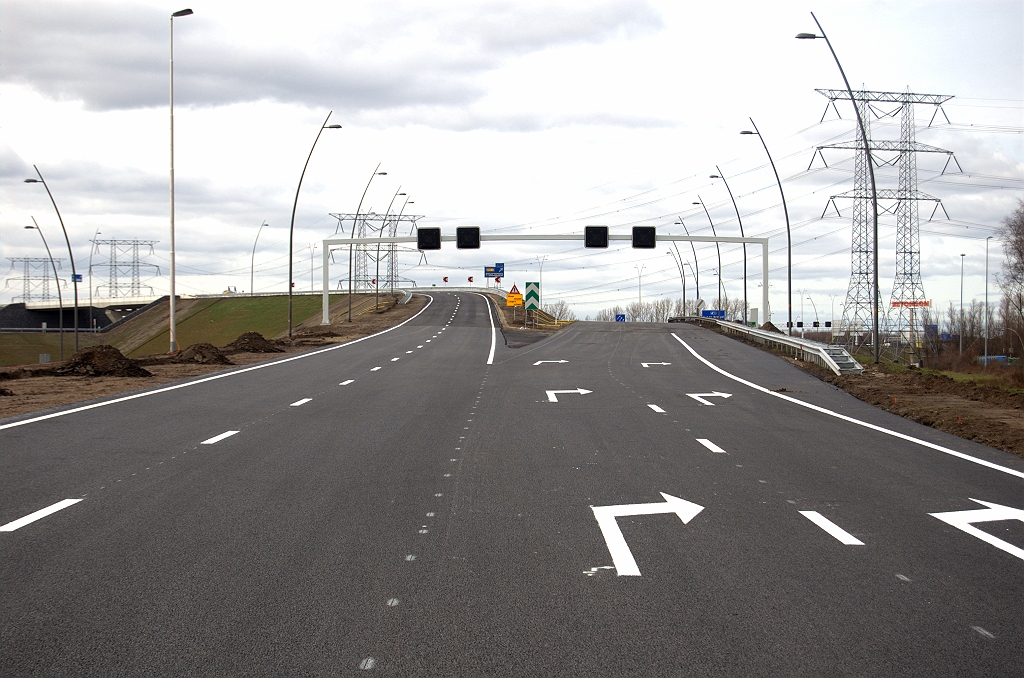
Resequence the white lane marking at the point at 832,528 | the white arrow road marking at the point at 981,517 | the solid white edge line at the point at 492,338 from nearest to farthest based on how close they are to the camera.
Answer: the white lane marking at the point at 832,528 → the white arrow road marking at the point at 981,517 → the solid white edge line at the point at 492,338

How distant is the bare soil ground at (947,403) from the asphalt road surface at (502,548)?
84cm

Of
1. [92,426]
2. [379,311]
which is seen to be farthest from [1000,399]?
[379,311]

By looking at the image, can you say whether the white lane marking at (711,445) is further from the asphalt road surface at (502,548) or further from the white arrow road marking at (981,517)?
the white arrow road marking at (981,517)

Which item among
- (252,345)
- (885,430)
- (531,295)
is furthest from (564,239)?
(885,430)

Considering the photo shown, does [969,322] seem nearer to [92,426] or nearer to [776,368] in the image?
[776,368]

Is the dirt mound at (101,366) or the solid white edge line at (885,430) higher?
the dirt mound at (101,366)

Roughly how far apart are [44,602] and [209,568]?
3.58 ft

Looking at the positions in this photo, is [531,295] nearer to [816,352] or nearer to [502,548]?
[816,352]

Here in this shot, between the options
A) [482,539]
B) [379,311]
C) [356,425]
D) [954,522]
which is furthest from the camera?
[379,311]

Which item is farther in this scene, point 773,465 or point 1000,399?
point 1000,399

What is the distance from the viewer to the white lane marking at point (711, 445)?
1232cm

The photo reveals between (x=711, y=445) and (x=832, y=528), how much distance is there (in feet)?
16.9

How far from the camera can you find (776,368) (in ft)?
105

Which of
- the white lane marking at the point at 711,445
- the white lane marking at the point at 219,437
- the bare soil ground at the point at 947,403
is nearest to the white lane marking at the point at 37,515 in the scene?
the white lane marking at the point at 219,437
